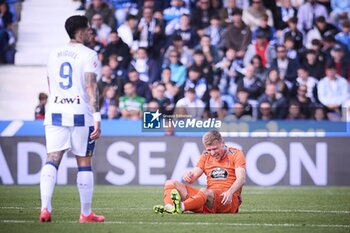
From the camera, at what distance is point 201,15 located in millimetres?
22125

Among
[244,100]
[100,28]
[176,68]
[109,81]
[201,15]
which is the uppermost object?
[201,15]

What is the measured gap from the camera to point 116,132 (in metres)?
18.6

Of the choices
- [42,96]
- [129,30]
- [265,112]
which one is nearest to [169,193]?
[265,112]

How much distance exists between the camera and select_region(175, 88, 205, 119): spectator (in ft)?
62.3

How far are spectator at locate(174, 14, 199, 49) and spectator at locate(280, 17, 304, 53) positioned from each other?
6.64ft

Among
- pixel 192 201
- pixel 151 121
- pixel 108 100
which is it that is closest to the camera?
pixel 192 201

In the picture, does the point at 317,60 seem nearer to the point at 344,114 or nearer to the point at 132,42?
the point at 344,114

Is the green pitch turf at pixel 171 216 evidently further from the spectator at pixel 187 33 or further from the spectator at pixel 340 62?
the spectator at pixel 187 33

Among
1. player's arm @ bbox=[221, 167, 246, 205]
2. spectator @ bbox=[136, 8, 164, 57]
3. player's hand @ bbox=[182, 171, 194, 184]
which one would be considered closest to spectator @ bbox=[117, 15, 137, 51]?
spectator @ bbox=[136, 8, 164, 57]

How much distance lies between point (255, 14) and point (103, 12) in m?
3.62

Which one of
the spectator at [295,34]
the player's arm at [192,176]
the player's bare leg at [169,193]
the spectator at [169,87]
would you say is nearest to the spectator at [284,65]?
the spectator at [295,34]

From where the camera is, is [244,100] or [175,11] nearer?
[244,100]

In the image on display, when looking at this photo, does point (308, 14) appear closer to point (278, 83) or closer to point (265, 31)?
point (265, 31)

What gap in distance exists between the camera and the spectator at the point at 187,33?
2170cm
